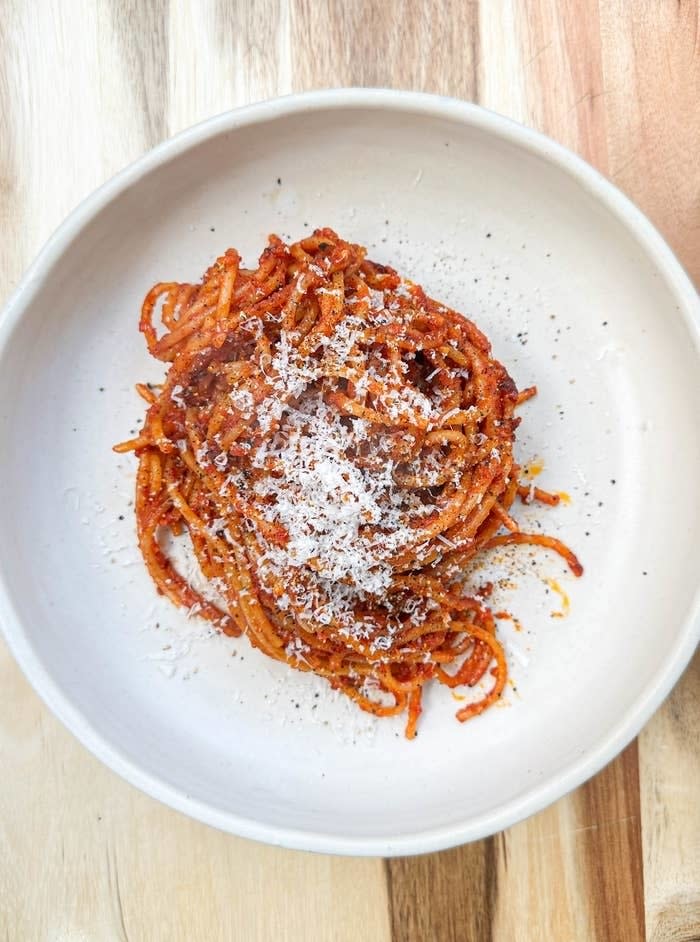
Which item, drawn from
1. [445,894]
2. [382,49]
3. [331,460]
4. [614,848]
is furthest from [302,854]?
[382,49]

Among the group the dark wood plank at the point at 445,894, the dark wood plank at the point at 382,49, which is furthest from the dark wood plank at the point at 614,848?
the dark wood plank at the point at 382,49

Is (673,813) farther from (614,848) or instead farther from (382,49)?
(382,49)

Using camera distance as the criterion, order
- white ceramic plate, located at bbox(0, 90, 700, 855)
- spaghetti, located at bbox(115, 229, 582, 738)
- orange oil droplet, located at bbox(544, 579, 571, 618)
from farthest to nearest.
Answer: orange oil droplet, located at bbox(544, 579, 571, 618) → white ceramic plate, located at bbox(0, 90, 700, 855) → spaghetti, located at bbox(115, 229, 582, 738)

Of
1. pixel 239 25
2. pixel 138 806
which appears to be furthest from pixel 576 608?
Result: pixel 239 25

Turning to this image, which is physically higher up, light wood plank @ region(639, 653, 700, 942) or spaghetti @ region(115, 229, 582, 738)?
spaghetti @ region(115, 229, 582, 738)

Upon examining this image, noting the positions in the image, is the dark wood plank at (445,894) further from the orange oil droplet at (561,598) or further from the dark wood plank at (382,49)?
the dark wood plank at (382,49)

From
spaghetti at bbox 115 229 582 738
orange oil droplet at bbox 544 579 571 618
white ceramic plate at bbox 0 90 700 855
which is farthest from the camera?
orange oil droplet at bbox 544 579 571 618

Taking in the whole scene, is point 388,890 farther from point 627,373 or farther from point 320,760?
point 627,373

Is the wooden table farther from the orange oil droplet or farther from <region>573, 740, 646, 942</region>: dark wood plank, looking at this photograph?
the orange oil droplet

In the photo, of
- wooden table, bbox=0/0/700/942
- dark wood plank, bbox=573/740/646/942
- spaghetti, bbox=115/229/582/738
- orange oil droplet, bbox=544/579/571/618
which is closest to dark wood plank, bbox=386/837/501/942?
wooden table, bbox=0/0/700/942
